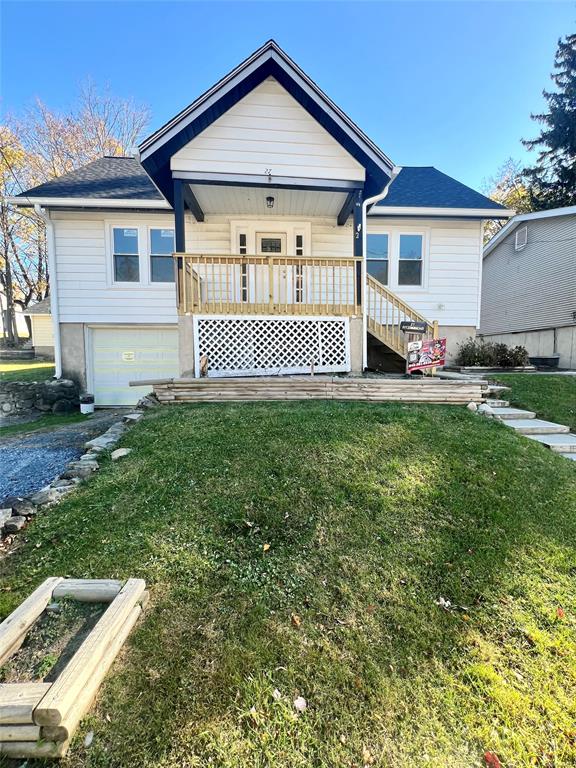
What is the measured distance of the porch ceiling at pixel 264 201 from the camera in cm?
734

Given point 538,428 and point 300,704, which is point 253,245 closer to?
point 538,428

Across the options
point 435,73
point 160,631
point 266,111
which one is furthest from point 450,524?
point 435,73

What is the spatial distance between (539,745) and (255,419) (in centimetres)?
371

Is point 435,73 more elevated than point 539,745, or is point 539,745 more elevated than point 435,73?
point 435,73

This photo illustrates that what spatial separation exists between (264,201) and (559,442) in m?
7.07

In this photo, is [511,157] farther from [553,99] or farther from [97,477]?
[97,477]

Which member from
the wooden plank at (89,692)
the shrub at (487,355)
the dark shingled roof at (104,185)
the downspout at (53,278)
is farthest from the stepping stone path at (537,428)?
the downspout at (53,278)

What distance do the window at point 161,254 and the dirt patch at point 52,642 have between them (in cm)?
833

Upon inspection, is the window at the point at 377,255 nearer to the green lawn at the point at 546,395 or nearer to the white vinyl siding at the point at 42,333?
the green lawn at the point at 546,395

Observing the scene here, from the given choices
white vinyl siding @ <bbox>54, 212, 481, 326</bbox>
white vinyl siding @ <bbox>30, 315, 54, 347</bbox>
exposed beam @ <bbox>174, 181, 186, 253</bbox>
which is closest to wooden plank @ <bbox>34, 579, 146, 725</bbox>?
exposed beam @ <bbox>174, 181, 186, 253</bbox>

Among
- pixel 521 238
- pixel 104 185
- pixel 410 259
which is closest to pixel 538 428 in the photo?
pixel 410 259

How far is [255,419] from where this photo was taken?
15.6 ft

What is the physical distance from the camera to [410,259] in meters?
9.62

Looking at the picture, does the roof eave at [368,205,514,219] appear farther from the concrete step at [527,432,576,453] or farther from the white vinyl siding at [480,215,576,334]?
the concrete step at [527,432,576,453]
